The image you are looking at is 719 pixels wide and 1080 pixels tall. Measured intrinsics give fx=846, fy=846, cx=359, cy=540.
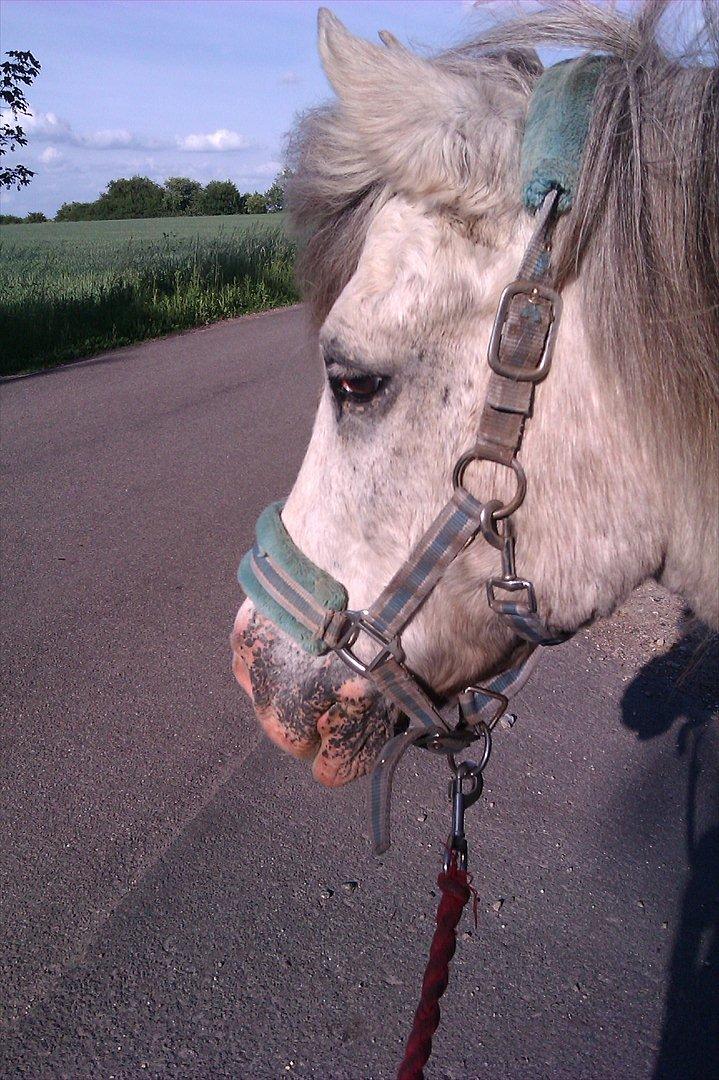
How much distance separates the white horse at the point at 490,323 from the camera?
1.23 metres

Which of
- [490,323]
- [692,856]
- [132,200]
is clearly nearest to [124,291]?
[692,856]

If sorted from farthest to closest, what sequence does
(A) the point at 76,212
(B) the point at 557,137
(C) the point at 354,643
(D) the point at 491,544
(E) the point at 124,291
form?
1. (A) the point at 76,212
2. (E) the point at 124,291
3. (C) the point at 354,643
4. (D) the point at 491,544
5. (B) the point at 557,137

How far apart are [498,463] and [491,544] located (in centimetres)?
13

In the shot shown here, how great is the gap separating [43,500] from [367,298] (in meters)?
4.70

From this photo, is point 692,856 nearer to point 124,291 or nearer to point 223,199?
point 124,291

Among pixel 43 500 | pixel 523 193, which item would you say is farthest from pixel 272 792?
pixel 43 500

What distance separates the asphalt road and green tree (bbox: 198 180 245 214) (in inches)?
1794

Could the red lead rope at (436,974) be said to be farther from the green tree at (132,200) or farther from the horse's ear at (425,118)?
the green tree at (132,200)

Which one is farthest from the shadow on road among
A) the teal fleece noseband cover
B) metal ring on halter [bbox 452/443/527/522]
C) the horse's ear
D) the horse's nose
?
the horse's ear

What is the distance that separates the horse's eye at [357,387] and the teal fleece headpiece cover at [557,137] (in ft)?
1.13

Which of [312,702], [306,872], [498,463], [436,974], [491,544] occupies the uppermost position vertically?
[498,463]

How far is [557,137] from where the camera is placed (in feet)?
4.05

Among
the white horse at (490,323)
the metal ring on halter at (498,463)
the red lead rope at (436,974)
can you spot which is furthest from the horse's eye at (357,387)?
the red lead rope at (436,974)

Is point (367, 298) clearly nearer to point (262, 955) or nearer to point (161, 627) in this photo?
point (262, 955)
